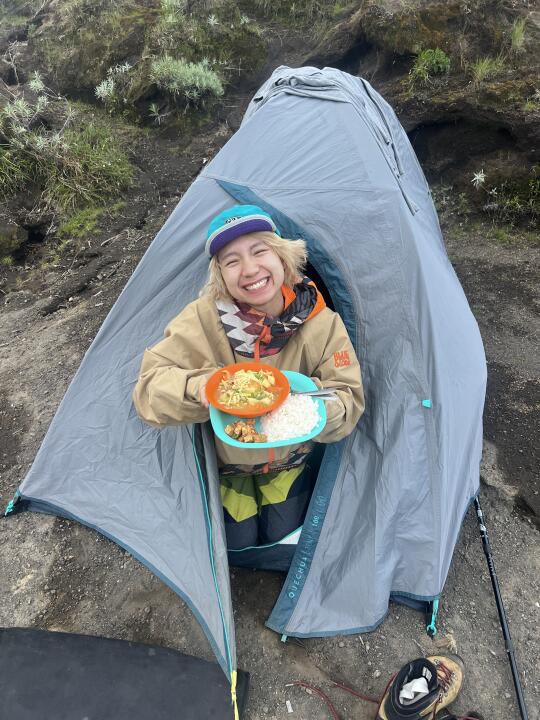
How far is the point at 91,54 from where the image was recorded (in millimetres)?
7402

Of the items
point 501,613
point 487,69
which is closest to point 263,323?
point 501,613

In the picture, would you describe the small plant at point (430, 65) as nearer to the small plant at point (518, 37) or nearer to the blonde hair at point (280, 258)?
the small plant at point (518, 37)

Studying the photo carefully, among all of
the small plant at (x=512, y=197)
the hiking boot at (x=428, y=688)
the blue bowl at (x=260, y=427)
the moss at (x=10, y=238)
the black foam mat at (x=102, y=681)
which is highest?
the blue bowl at (x=260, y=427)

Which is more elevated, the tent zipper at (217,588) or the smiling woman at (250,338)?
the smiling woman at (250,338)

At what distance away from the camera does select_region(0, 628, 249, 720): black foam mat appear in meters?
1.96

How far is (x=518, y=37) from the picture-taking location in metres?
5.32

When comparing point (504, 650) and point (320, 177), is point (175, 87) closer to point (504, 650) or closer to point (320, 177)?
point (320, 177)

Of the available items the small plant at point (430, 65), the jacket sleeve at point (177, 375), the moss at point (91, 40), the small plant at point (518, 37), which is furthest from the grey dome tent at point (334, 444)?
the moss at point (91, 40)

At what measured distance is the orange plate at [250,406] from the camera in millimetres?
1784

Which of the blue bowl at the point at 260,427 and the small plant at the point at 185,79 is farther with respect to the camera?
the small plant at the point at 185,79

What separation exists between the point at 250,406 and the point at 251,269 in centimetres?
60

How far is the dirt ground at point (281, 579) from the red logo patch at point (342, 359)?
1.28m

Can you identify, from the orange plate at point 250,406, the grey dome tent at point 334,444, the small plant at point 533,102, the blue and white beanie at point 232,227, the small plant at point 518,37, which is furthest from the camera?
the small plant at point 518,37

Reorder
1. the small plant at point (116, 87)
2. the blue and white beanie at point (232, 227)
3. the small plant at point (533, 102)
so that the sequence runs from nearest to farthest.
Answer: the blue and white beanie at point (232, 227)
the small plant at point (533, 102)
the small plant at point (116, 87)
